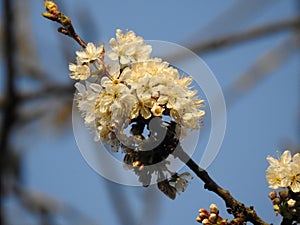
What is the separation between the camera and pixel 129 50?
1456 millimetres

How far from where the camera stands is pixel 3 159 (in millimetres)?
3623

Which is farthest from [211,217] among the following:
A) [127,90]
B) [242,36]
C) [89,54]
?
[242,36]

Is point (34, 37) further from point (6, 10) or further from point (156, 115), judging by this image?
point (156, 115)

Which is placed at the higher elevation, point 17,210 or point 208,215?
point 17,210

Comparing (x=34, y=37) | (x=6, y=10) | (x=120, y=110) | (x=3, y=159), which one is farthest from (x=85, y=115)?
(x=34, y=37)

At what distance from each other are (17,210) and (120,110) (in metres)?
3.49

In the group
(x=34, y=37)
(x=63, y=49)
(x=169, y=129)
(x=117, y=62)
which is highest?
(x=34, y=37)

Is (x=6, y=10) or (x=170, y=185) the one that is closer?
(x=170, y=185)

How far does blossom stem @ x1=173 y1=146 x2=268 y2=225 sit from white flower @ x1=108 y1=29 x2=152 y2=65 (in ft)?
0.74

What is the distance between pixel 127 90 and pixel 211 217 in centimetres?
31

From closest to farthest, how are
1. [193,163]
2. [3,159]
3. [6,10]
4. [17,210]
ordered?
[193,163] < [6,10] < [3,159] < [17,210]

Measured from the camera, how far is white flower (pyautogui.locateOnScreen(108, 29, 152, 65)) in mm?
1456

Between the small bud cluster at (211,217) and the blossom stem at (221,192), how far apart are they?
0.07 m

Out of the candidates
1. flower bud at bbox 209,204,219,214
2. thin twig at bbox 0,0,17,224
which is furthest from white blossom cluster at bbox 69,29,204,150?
thin twig at bbox 0,0,17,224
